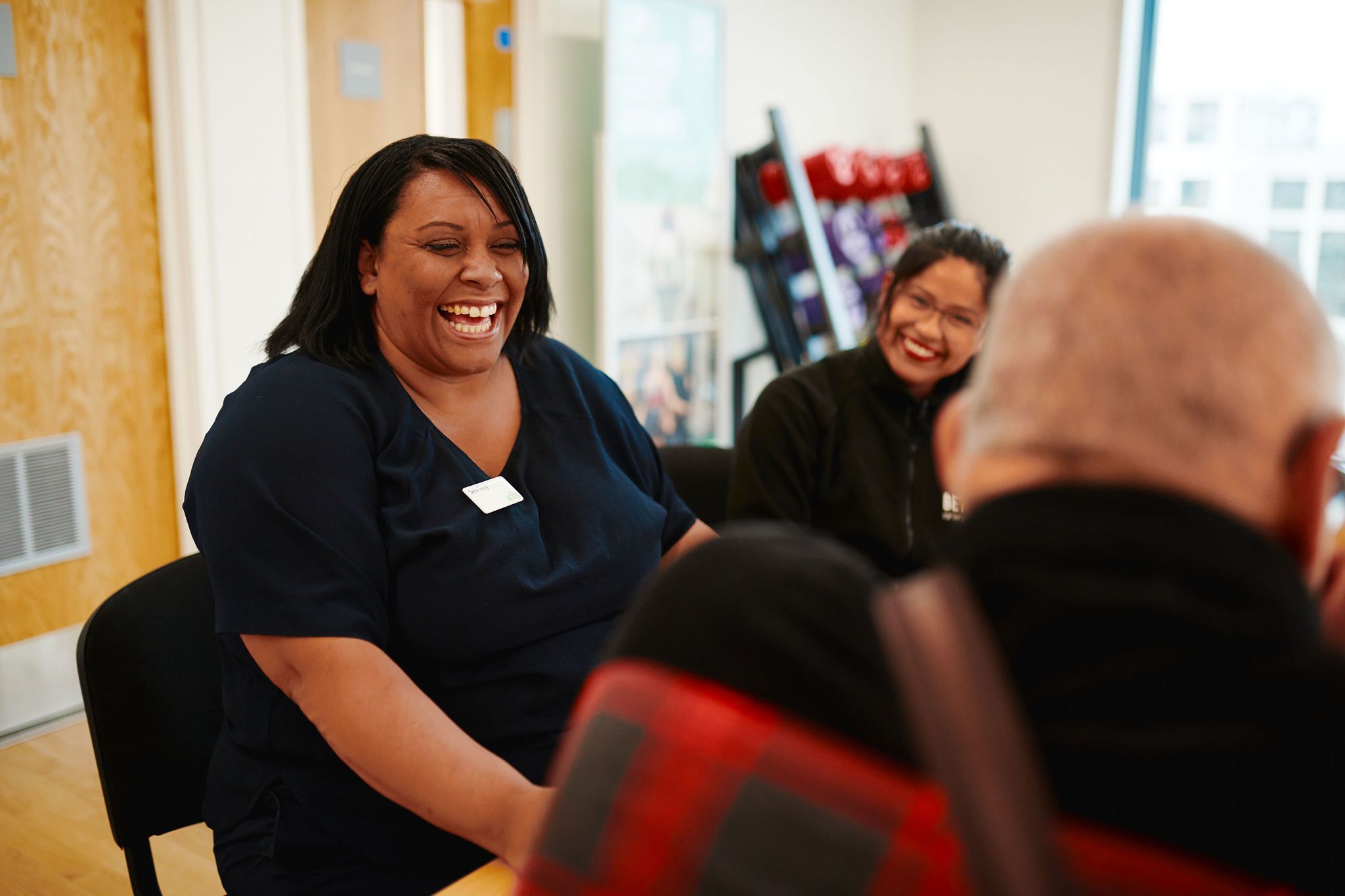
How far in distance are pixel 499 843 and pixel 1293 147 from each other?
16.6 ft

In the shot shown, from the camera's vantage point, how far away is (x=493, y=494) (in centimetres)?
132

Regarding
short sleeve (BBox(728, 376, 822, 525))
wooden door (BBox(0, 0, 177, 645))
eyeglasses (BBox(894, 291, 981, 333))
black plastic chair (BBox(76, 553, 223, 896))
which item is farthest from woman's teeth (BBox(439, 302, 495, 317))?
wooden door (BBox(0, 0, 177, 645))

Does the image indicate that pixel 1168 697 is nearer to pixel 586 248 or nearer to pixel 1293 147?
pixel 586 248

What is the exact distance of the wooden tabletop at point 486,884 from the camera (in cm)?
96

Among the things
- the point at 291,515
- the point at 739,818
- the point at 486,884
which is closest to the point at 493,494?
the point at 291,515

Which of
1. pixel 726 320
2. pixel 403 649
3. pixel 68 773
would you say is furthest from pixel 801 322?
pixel 403 649

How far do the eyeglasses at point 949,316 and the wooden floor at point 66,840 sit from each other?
72.1 inches

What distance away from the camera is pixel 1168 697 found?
46 cm

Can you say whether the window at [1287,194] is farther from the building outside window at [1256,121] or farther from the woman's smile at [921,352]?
the woman's smile at [921,352]

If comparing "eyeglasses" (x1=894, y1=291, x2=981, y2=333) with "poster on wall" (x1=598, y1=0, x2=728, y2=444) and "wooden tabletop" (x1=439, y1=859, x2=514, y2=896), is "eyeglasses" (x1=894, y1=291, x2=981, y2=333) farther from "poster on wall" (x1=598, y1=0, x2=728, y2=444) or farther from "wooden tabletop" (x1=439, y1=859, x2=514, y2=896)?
"poster on wall" (x1=598, y1=0, x2=728, y2=444)

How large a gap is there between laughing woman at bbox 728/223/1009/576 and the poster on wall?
1822mm

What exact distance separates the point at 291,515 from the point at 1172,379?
0.92 m

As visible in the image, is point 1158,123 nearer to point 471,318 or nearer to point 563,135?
point 563,135

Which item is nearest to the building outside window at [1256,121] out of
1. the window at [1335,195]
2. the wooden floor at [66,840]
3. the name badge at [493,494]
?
the window at [1335,195]
